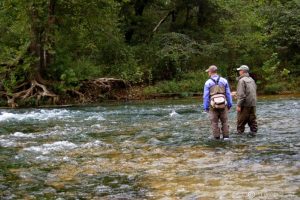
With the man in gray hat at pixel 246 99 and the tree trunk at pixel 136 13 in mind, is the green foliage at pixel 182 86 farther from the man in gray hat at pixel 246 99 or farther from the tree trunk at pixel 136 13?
the man in gray hat at pixel 246 99

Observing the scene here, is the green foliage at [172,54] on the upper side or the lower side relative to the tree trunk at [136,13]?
lower

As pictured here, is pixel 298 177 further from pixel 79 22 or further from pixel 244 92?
pixel 79 22

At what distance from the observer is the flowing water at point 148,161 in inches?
277

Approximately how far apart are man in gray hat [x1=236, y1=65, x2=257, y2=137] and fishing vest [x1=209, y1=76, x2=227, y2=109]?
90 cm

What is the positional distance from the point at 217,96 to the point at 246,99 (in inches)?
47.2

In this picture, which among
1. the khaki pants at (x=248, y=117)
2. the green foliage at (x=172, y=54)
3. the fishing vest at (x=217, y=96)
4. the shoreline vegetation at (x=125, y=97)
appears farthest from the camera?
the green foliage at (x=172, y=54)

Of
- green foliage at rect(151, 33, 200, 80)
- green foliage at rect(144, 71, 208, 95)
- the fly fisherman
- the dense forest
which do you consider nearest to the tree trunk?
the dense forest

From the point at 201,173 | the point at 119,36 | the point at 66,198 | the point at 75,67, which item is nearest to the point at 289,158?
the point at 201,173

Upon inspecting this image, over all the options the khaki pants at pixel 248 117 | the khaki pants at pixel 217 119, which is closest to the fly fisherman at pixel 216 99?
the khaki pants at pixel 217 119

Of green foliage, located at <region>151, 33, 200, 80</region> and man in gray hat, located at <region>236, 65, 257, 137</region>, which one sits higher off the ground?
green foliage, located at <region>151, 33, 200, 80</region>

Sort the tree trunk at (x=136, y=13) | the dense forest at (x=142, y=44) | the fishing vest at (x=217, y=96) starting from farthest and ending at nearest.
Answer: the tree trunk at (x=136, y=13) → the dense forest at (x=142, y=44) → the fishing vest at (x=217, y=96)

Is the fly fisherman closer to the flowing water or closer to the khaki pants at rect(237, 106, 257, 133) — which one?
the flowing water

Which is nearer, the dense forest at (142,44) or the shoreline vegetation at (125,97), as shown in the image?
the shoreline vegetation at (125,97)

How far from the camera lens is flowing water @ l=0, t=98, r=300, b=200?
7047 mm
